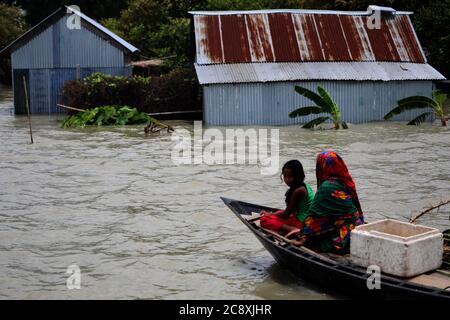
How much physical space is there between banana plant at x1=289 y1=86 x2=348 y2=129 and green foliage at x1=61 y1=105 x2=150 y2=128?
206 inches

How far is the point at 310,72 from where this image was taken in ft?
73.3

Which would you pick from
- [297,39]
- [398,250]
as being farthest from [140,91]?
[398,250]

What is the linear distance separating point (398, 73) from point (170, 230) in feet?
50.3

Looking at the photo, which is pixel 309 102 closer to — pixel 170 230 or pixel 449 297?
pixel 170 230

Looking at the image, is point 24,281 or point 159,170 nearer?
point 24,281

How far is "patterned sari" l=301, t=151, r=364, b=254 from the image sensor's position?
23.9 ft

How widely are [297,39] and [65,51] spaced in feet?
29.0

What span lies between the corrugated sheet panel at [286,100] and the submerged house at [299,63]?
33 mm

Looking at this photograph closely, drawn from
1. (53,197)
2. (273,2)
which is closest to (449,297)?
(53,197)

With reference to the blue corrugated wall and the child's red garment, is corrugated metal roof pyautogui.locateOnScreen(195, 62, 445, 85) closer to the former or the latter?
the blue corrugated wall

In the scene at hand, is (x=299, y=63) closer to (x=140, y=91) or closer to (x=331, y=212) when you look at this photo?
(x=140, y=91)

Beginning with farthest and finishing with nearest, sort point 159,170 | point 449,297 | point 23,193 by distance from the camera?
point 159,170, point 23,193, point 449,297

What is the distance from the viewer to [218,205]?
37.5 feet

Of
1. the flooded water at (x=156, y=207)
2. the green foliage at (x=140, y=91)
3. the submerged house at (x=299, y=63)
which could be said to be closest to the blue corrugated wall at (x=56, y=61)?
the green foliage at (x=140, y=91)
